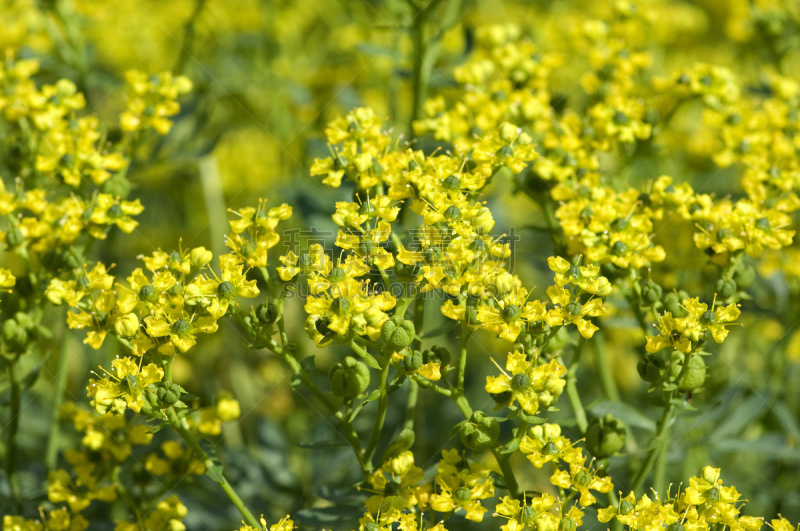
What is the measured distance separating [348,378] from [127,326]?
2.34 feet

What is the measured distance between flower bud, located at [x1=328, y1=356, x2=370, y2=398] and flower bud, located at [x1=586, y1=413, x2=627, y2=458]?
0.79 m

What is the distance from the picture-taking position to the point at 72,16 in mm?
3816

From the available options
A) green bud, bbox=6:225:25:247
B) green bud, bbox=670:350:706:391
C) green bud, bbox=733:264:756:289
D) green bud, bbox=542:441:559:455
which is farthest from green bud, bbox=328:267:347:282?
green bud, bbox=733:264:756:289

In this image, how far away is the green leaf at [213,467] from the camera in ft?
7.54

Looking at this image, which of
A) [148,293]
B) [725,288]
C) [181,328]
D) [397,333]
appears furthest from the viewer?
[725,288]

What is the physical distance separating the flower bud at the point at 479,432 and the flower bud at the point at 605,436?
42cm

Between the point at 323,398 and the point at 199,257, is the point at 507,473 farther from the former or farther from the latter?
the point at 199,257

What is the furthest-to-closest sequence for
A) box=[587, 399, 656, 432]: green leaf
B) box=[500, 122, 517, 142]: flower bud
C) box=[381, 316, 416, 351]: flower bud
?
box=[500, 122, 517, 142]: flower bud → box=[587, 399, 656, 432]: green leaf → box=[381, 316, 416, 351]: flower bud

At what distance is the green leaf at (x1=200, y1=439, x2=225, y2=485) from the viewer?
2297mm

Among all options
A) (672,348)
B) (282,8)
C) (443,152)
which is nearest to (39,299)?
(443,152)

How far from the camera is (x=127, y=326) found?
2.32m

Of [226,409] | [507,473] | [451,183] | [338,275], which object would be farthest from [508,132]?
[226,409]

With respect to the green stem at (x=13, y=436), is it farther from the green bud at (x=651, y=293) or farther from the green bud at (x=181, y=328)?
the green bud at (x=651, y=293)

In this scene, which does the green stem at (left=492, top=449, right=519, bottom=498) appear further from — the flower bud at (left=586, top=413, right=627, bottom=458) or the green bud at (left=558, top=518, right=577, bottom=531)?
the flower bud at (left=586, top=413, right=627, bottom=458)
